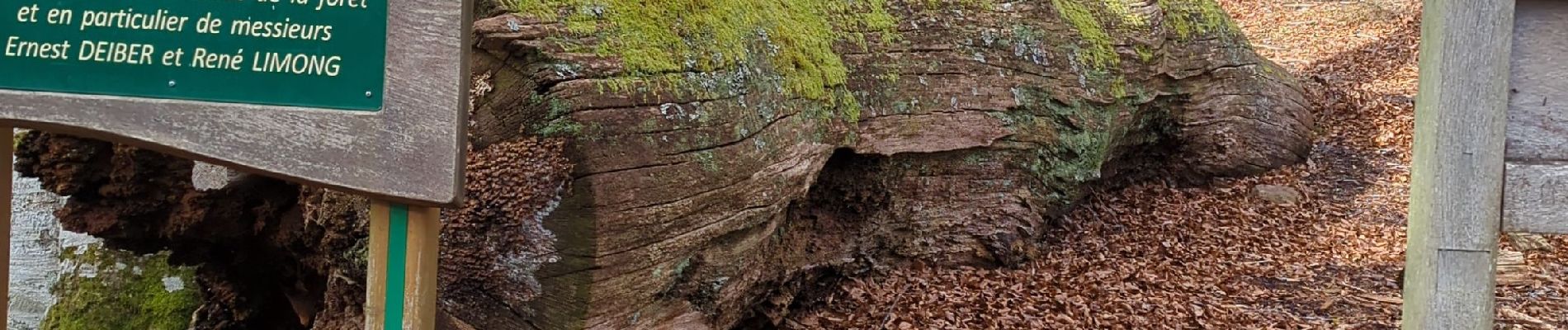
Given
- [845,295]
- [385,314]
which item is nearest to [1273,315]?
[845,295]

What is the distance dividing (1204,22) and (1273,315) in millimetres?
2880

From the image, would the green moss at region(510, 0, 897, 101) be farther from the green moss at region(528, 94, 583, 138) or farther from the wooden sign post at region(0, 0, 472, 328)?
the wooden sign post at region(0, 0, 472, 328)

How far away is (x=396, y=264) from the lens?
2.93 meters

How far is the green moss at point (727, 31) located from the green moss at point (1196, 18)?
2.84m

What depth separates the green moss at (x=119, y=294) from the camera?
16.5ft

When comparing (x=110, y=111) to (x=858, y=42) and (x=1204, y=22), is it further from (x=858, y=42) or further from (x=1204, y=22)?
(x=1204, y=22)

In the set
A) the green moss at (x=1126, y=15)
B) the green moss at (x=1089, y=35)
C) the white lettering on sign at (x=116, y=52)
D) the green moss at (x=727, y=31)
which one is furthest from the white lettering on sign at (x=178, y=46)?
the green moss at (x=1126, y=15)

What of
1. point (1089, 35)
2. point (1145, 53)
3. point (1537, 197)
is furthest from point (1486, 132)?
point (1145, 53)

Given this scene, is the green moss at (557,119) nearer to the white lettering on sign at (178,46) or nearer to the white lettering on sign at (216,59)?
the white lettering on sign at (178,46)

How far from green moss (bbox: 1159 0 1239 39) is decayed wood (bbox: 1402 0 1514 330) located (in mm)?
5071

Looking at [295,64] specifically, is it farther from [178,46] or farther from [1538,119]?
[1538,119]

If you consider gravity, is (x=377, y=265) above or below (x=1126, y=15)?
below

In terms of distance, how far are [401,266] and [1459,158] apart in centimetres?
263

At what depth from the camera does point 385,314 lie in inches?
116
